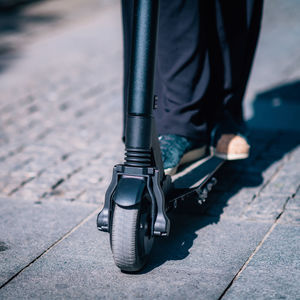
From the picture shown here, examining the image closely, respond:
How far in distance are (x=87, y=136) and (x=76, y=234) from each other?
154cm

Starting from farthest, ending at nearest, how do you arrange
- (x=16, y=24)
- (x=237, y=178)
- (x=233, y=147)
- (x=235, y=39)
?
(x=16, y=24)
(x=237, y=178)
(x=235, y=39)
(x=233, y=147)

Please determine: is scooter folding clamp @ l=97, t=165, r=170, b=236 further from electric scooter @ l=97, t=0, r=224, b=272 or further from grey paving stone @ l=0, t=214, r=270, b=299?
grey paving stone @ l=0, t=214, r=270, b=299

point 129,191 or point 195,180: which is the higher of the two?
point 129,191

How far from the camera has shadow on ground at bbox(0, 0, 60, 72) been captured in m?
7.16

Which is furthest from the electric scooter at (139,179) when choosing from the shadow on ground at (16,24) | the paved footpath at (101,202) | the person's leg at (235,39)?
the shadow on ground at (16,24)

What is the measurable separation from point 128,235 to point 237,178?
127 cm

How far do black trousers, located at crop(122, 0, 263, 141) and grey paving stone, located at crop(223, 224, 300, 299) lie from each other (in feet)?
2.36

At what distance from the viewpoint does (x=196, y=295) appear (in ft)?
5.92

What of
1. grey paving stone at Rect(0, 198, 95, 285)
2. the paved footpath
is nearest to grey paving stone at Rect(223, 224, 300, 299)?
the paved footpath

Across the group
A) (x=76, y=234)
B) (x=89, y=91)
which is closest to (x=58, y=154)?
(x=76, y=234)

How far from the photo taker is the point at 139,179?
6.17 feet

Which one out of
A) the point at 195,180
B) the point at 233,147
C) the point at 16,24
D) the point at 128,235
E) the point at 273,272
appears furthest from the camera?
the point at 16,24

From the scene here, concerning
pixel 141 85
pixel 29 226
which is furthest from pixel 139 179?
pixel 29 226

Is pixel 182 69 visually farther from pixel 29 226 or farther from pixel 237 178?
pixel 29 226
